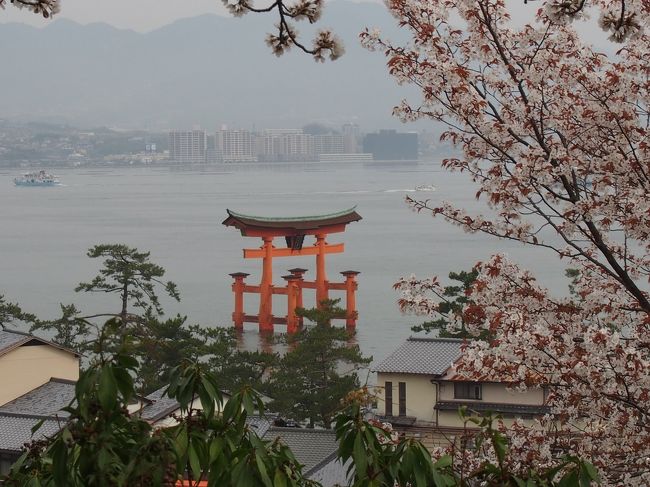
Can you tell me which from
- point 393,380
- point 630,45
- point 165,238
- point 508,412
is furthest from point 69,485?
point 165,238

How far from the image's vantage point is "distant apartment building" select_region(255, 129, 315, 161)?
540ft

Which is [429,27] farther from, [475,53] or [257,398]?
[257,398]

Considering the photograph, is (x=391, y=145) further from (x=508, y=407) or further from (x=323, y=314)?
(x=508, y=407)

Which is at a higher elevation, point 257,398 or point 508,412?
point 257,398

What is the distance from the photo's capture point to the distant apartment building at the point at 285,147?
164625 mm

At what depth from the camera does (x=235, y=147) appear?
534ft

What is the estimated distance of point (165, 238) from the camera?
2026 inches

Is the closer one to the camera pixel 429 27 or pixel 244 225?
pixel 429 27

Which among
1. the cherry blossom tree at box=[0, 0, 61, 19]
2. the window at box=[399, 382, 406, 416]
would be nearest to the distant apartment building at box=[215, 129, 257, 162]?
the window at box=[399, 382, 406, 416]

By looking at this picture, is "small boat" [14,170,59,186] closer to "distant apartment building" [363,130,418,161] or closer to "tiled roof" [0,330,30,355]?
"distant apartment building" [363,130,418,161]

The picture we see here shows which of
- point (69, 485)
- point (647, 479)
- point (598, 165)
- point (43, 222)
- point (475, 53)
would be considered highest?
point (475, 53)

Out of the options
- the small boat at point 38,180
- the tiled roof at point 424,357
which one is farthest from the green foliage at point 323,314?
the small boat at point 38,180

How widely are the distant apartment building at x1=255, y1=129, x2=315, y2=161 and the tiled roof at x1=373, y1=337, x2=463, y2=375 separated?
497ft

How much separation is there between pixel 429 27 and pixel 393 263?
117 ft
